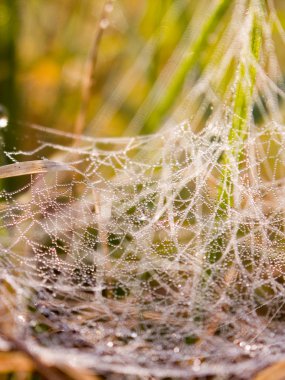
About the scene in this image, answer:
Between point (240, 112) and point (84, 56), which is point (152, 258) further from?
point (84, 56)

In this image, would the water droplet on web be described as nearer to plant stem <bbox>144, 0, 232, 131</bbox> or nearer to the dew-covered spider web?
the dew-covered spider web

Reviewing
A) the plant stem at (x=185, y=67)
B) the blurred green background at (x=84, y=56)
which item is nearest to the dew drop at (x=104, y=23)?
the blurred green background at (x=84, y=56)

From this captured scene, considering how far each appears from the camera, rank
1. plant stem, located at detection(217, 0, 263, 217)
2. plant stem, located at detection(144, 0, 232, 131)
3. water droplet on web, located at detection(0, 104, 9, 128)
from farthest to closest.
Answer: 1. water droplet on web, located at detection(0, 104, 9, 128)
2. plant stem, located at detection(144, 0, 232, 131)
3. plant stem, located at detection(217, 0, 263, 217)

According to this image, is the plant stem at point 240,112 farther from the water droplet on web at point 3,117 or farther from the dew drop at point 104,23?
the water droplet on web at point 3,117

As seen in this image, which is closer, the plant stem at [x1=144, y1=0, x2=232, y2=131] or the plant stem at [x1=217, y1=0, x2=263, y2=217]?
the plant stem at [x1=217, y1=0, x2=263, y2=217]

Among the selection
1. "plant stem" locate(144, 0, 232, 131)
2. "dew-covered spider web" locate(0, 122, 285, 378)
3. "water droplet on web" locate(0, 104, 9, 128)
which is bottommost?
"dew-covered spider web" locate(0, 122, 285, 378)

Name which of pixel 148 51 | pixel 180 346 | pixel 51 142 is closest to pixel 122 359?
pixel 180 346

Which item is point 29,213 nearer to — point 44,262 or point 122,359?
point 44,262

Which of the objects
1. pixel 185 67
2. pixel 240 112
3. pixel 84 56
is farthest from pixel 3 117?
pixel 240 112

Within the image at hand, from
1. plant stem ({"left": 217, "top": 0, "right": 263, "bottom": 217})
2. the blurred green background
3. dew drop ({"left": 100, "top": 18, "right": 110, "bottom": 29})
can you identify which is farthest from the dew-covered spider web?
dew drop ({"left": 100, "top": 18, "right": 110, "bottom": 29})
